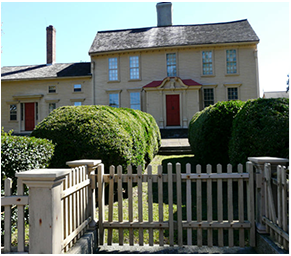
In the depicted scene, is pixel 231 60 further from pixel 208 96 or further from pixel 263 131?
pixel 263 131

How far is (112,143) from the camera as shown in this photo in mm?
5367

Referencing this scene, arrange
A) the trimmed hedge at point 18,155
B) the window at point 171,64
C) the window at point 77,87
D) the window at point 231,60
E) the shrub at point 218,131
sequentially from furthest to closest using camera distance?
the window at point 77,87, the window at point 171,64, the window at point 231,60, the shrub at point 218,131, the trimmed hedge at point 18,155

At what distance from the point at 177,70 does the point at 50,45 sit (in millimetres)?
13776

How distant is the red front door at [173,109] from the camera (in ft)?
66.6

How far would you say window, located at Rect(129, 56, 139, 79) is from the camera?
21625 mm

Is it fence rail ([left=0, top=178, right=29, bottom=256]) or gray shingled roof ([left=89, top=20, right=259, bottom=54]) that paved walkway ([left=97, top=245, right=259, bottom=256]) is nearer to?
fence rail ([left=0, top=178, right=29, bottom=256])

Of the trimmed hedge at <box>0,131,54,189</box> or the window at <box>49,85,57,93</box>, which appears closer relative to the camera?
the trimmed hedge at <box>0,131,54,189</box>

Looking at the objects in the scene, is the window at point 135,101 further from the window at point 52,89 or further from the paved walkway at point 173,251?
the paved walkway at point 173,251

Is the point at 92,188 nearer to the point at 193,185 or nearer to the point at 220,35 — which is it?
the point at 193,185

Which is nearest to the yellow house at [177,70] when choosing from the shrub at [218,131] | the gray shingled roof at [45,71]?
the gray shingled roof at [45,71]

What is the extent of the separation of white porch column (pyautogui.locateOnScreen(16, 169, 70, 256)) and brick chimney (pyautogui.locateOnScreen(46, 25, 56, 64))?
25.6 meters

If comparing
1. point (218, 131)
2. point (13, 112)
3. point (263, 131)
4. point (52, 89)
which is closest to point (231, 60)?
point (218, 131)

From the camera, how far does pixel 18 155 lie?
3928 millimetres

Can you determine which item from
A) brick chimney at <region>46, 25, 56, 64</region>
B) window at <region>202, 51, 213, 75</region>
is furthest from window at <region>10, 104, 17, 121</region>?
window at <region>202, 51, 213, 75</region>
